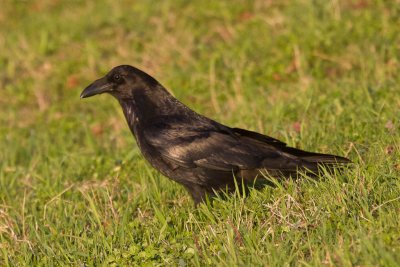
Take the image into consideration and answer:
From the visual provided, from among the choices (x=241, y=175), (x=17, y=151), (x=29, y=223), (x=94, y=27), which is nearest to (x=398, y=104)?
(x=241, y=175)

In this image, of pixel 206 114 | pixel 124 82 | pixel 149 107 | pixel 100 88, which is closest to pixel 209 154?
pixel 149 107

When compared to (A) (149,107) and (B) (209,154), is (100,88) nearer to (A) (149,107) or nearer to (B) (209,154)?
(A) (149,107)

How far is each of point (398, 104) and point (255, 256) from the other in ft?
10.1

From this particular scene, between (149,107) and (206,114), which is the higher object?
(149,107)

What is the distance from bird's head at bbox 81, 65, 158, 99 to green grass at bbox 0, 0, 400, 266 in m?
0.84

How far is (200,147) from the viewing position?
6402 millimetres

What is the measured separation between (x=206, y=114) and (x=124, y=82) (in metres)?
2.59

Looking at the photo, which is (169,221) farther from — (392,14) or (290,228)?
(392,14)

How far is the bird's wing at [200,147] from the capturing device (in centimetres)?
634

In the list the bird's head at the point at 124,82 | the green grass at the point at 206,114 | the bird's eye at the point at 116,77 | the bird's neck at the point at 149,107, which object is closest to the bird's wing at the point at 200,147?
the bird's neck at the point at 149,107

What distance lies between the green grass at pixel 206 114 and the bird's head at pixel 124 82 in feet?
2.76

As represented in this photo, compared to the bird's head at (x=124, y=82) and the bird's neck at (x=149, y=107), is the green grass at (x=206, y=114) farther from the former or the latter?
the bird's head at (x=124, y=82)

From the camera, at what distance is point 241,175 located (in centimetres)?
641

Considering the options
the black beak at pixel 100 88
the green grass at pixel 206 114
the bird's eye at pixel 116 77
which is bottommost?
the green grass at pixel 206 114
